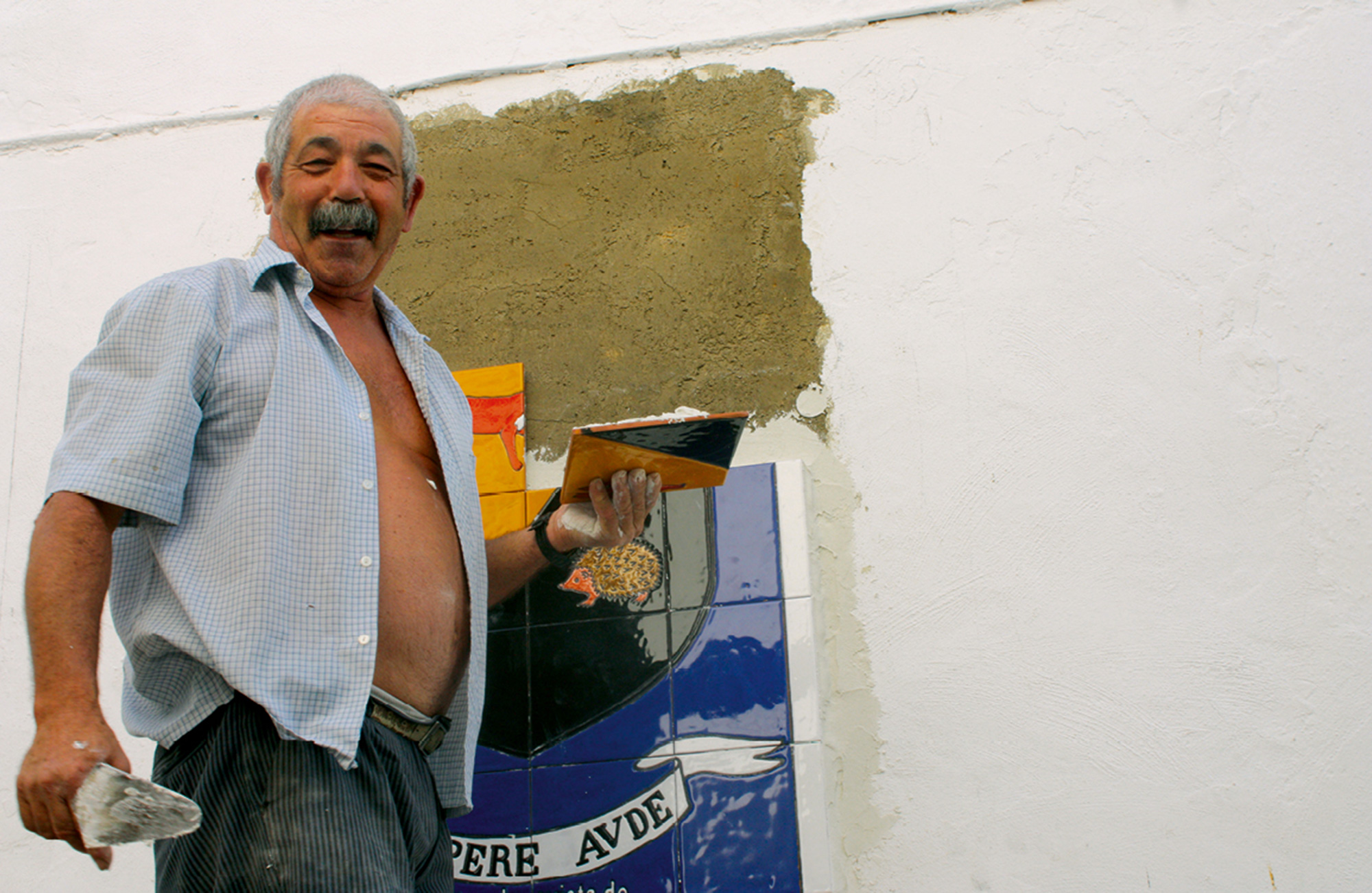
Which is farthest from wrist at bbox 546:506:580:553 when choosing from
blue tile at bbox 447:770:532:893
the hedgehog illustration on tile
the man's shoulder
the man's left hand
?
the man's shoulder

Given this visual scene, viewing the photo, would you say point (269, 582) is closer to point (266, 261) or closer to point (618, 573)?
point (266, 261)

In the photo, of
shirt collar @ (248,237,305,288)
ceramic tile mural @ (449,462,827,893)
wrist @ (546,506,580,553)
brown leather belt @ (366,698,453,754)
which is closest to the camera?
brown leather belt @ (366,698,453,754)

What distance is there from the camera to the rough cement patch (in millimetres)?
2387

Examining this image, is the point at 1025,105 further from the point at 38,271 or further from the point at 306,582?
the point at 38,271

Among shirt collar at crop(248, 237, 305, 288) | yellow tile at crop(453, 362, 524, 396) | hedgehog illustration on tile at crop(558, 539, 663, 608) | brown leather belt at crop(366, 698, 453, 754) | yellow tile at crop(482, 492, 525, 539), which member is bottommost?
brown leather belt at crop(366, 698, 453, 754)

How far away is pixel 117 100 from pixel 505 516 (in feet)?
5.47

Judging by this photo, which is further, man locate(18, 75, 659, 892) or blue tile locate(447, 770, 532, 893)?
blue tile locate(447, 770, 532, 893)

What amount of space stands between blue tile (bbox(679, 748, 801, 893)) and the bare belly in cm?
61

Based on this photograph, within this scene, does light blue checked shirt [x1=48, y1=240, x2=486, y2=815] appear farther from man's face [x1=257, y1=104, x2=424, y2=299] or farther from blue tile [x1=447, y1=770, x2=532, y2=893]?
blue tile [x1=447, y1=770, x2=532, y2=893]

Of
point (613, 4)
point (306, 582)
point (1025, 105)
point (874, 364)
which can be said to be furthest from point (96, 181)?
point (1025, 105)

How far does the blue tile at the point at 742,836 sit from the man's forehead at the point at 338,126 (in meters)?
1.34

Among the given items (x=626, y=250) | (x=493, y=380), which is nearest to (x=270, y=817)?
(x=493, y=380)

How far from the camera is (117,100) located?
2877 mm

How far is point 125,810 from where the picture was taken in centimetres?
123
